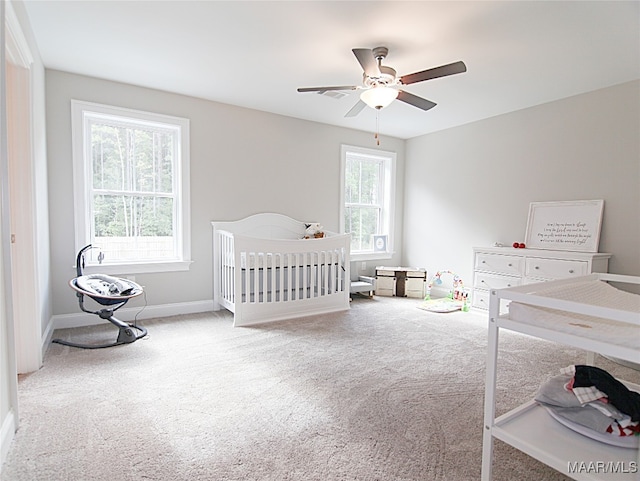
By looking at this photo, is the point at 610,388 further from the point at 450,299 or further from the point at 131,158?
the point at 131,158

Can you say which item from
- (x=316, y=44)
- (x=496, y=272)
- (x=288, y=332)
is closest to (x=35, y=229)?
(x=288, y=332)

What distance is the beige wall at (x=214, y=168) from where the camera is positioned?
10.7 feet

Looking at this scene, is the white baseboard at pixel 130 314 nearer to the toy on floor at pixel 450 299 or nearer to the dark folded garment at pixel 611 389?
the toy on floor at pixel 450 299

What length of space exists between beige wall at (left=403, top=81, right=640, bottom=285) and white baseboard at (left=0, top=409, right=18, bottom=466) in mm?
4553

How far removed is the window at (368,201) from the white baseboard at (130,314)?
2253 millimetres

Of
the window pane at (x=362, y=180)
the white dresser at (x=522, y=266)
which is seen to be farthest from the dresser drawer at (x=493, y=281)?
the window pane at (x=362, y=180)

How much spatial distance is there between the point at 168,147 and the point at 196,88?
0.71m

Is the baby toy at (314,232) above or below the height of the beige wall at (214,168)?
below

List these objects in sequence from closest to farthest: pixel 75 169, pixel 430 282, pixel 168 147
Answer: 1. pixel 75 169
2. pixel 168 147
3. pixel 430 282

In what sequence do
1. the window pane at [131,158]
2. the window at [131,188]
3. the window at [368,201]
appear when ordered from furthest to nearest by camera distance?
the window at [368,201]
the window pane at [131,158]
the window at [131,188]

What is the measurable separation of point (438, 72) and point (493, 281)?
2.55 m

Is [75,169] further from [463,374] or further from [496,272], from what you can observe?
[496,272]

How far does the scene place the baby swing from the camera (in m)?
2.81

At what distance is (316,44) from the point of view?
263cm
